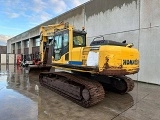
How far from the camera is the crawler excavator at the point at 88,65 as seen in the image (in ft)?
17.9

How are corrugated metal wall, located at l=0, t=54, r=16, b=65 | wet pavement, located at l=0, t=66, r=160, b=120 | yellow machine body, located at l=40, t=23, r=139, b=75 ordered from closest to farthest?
wet pavement, located at l=0, t=66, r=160, b=120
yellow machine body, located at l=40, t=23, r=139, b=75
corrugated metal wall, located at l=0, t=54, r=16, b=65

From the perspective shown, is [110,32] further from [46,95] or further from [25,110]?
[25,110]

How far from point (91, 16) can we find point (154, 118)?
10.2 m

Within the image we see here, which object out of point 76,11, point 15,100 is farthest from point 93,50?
point 76,11

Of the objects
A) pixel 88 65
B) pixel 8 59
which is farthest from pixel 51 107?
pixel 8 59

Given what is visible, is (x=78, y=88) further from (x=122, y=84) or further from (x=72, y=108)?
(x=122, y=84)

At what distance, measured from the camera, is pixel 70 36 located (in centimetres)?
699

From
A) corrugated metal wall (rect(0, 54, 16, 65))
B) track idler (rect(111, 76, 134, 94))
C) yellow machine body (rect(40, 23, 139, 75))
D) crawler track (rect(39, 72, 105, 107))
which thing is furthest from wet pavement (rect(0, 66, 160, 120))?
corrugated metal wall (rect(0, 54, 16, 65))

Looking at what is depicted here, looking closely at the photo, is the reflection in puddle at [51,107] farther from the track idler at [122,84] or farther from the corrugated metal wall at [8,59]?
the corrugated metal wall at [8,59]

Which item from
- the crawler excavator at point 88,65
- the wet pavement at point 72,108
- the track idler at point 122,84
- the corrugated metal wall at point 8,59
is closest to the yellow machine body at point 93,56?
the crawler excavator at point 88,65

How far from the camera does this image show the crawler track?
552 centimetres

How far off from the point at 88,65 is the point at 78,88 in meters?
0.88

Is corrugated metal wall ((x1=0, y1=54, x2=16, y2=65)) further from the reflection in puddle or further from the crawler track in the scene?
the reflection in puddle

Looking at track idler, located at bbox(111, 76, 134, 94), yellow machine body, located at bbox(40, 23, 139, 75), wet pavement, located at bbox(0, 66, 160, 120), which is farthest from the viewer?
track idler, located at bbox(111, 76, 134, 94)
